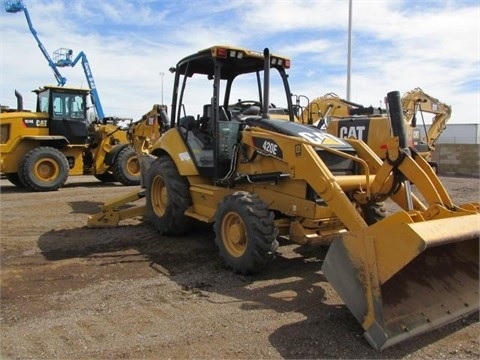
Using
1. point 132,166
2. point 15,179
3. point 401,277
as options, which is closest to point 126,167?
point 132,166

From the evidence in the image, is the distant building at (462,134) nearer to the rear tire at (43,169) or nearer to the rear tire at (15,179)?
the rear tire at (43,169)

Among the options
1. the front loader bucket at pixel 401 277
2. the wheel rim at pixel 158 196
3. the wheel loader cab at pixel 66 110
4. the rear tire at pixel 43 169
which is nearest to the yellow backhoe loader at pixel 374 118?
the wheel rim at pixel 158 196

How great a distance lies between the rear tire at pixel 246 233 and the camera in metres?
4.77

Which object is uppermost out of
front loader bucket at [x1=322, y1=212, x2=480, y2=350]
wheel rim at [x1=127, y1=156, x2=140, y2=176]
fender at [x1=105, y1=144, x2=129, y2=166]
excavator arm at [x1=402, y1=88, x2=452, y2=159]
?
excavator arm at [x1=402, y1=88, x2=452, y2=159]

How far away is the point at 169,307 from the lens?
14.0 feet

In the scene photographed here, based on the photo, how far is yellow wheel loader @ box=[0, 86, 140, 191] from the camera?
12.1 m

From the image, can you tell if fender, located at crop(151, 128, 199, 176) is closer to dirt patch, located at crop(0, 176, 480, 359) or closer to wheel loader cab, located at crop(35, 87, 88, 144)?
dirt patch, located at crop(0, 176, 480, 359)

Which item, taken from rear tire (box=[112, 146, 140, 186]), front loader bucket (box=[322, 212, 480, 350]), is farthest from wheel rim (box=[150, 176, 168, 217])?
rear tire (box=[112, 146, 140, 186])

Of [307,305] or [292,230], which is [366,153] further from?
[307,305]

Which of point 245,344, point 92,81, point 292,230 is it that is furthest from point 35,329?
point 92,81

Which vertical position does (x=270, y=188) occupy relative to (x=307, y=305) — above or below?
above

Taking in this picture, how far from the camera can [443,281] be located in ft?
Answer: 13.3

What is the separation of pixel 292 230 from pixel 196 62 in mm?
2866

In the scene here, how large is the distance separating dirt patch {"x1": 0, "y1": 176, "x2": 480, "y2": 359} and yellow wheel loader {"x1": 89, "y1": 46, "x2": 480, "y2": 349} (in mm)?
245
